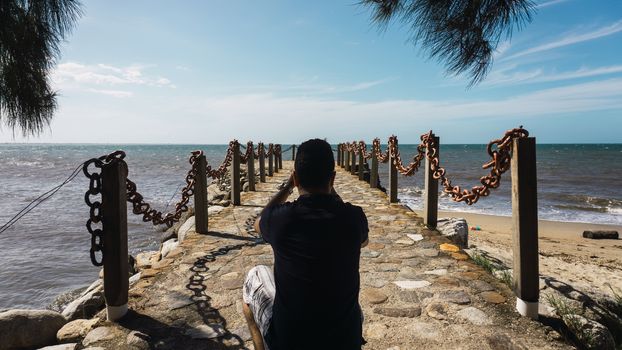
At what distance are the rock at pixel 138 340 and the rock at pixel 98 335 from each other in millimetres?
155

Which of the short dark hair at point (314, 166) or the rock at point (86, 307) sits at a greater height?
the short dark hair at point (314, 166)

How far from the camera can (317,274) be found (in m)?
1.68

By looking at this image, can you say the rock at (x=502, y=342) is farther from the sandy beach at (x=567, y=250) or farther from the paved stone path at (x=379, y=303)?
the sandy beach at (x=567, y=250)

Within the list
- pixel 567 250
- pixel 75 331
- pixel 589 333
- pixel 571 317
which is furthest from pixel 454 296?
pixel 567 250

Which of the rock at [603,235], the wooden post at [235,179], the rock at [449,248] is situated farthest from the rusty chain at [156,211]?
the rock at [603,235]

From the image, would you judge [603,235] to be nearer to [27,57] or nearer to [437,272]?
[437,272]

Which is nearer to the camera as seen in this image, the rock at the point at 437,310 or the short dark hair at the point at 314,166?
the short dark hair at the point at 314,166

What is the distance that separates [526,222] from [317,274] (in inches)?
86.5

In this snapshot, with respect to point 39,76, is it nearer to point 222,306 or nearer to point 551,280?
point 222,306

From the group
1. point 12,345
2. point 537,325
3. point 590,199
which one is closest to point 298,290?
point 537,325

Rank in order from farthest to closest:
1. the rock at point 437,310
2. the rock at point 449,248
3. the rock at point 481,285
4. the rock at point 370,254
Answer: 1. the rock at point 449,248
2. the rock at point 370,254
3. the rock at point 481,285
4. the rock at point 437,310

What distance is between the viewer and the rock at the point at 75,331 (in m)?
3.07

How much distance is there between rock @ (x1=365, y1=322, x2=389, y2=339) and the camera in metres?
2.82

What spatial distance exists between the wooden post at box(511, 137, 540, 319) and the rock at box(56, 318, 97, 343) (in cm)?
361
